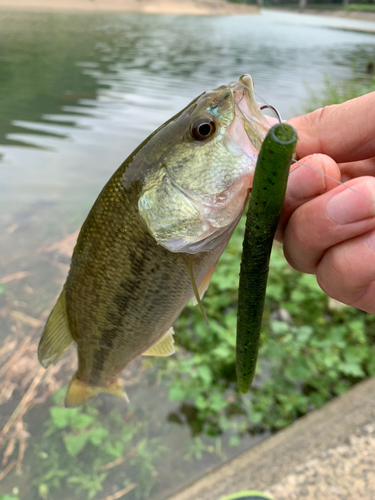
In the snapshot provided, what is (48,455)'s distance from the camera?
2832 mm

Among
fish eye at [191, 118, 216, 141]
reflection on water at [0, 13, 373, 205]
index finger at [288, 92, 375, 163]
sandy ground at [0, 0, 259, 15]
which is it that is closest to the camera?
fish eye at [191, 118, 216, 141]

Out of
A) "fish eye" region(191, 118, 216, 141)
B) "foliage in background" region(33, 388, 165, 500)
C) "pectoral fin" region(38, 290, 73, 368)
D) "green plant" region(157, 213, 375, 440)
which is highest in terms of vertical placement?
"fish eye" region(191, 118, 216, 141)

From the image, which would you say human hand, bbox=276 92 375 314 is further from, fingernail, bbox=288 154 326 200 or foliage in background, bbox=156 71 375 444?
foliage in background, bbox=156 71 375 444

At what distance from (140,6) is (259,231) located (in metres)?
65.3

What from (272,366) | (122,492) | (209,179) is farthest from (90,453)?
(209,179)

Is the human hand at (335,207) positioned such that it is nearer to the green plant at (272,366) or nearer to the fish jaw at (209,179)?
the fish jaw at (209,179)

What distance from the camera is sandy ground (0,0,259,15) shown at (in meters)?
41.4

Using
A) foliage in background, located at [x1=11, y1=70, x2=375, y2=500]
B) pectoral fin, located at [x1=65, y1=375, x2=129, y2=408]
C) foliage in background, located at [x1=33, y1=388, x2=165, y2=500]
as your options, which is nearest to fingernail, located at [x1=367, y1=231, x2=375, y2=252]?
pectoral fin, located at [x1=65, y1=375, x2=129, y2=408]

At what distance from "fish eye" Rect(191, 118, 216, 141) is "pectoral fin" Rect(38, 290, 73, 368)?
1.03 m

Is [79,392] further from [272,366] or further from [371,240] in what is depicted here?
[272,366]

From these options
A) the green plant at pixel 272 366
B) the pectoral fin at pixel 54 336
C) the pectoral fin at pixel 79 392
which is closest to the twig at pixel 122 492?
the green plant at pixel 272 366

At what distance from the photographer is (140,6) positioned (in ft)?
179

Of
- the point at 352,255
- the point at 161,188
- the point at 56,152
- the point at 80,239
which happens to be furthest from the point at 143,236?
the point at 56,152

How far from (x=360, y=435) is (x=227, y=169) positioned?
2.09 m
